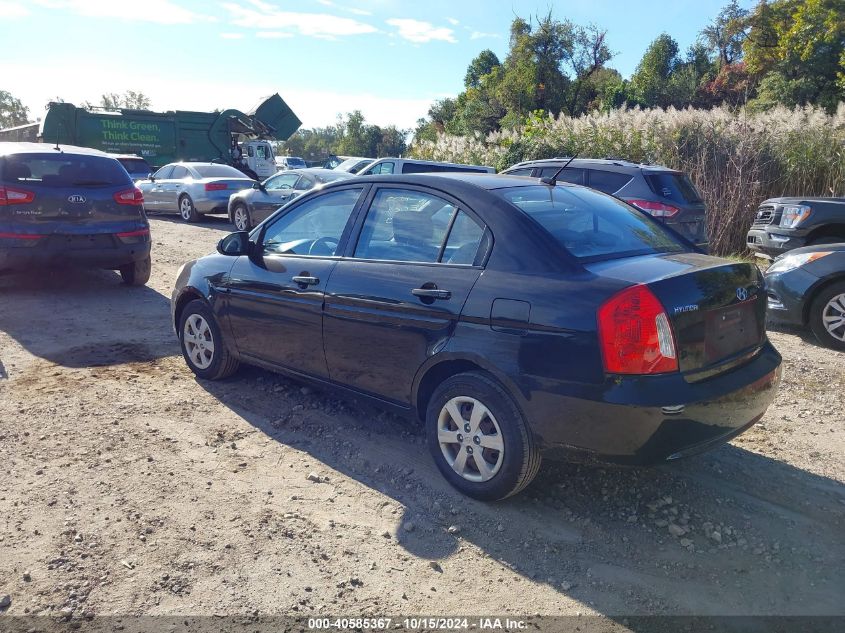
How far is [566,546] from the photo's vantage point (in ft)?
10.9

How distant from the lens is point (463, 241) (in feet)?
12.4

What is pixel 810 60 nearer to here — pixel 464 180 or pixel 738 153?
pixel 738 153

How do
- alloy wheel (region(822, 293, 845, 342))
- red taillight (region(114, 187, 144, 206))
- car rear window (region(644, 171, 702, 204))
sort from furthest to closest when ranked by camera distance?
car rear window (region(644, 171, 702, 204)), red taillight (region(114, 187, 144, 206)), alloy wheel (region(822, 293, 845, 342))

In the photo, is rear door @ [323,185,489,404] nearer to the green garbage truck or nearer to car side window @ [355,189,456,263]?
car side window @ [355,189,456,263]

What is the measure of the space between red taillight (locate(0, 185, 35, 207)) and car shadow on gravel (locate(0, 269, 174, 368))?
1143 mm

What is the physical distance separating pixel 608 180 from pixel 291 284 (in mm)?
6722

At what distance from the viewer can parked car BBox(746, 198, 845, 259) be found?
861 cm

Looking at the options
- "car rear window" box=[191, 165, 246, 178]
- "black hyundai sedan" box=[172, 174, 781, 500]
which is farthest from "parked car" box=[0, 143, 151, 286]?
"car rear window" box=[191, 165, 246, 178]

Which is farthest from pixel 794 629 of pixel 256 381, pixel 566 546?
pixel 256 381

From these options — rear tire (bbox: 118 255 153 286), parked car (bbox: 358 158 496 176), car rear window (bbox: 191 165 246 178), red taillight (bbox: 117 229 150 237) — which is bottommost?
rear tire (bbox: 118 255 153 286)

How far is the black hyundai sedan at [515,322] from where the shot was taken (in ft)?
10.3

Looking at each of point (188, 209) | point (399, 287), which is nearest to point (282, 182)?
point (188, 209)

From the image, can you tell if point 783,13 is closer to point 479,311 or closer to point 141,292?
point 141,292

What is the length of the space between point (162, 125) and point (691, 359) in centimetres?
2573
